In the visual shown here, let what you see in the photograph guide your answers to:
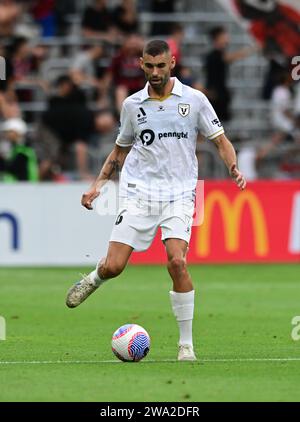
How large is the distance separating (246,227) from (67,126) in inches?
165

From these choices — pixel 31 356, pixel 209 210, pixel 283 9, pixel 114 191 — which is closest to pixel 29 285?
pixel 114 191

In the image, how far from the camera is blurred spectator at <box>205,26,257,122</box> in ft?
78.9

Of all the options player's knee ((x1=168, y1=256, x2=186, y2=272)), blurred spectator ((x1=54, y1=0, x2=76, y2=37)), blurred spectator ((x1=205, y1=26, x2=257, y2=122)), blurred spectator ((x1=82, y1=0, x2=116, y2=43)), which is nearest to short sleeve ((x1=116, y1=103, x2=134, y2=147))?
player's knee ((x1=168, y1=256, x2=186, y2=272))

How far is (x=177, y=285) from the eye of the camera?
10188 mm

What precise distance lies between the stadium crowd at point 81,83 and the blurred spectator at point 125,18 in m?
0.02

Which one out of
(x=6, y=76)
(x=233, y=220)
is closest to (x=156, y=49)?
(x=233, y=220)

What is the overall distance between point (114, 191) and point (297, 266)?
376 cm

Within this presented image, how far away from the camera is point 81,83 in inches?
936

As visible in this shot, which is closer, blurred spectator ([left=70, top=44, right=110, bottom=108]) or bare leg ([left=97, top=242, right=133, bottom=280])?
bare leg ([left=97, top=242, right=133, bottom=280])

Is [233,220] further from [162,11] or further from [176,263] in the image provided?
[176,263]

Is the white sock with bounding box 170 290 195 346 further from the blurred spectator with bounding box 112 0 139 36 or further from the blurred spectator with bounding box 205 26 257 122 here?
the blurred spectator with bounding box 112 0 139 36

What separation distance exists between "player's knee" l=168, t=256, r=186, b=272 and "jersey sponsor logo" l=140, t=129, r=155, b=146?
1063mm

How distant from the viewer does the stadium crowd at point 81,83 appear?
73.9 feet

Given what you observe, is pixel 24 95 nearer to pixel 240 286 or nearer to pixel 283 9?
pixel 283 9
